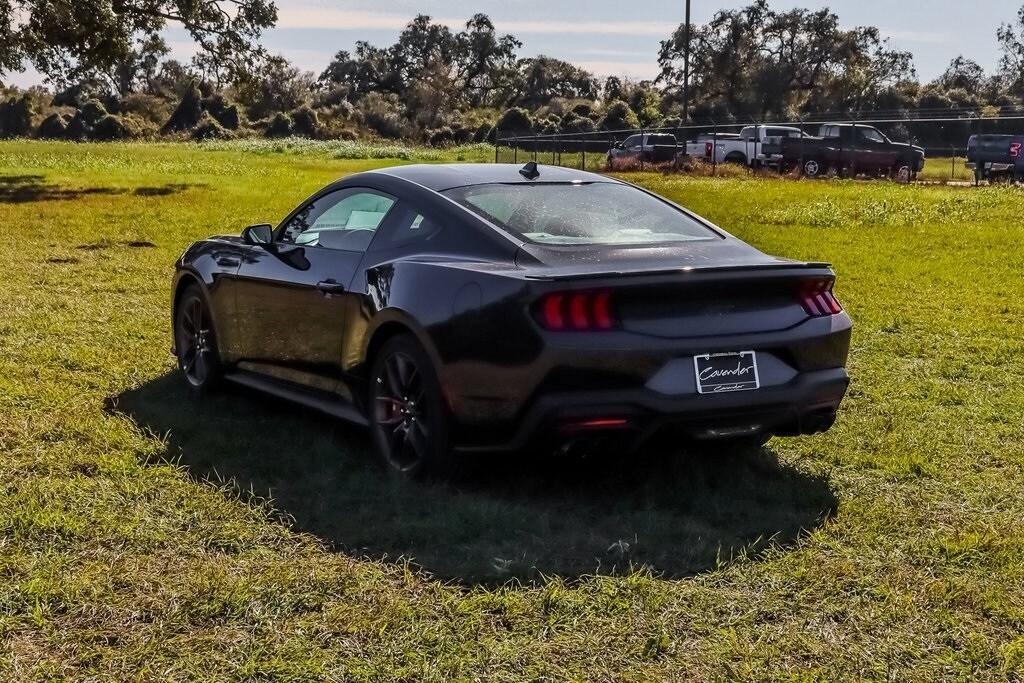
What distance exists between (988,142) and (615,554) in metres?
30.8

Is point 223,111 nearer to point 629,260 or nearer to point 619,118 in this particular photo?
point 619,118

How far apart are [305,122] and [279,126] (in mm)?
2076

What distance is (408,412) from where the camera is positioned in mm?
5480

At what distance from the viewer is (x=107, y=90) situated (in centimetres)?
12244

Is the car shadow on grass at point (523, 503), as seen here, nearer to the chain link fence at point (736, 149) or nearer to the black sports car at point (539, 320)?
the black sports car at point (539, 320)

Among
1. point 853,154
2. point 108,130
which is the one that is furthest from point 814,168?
point 108,130

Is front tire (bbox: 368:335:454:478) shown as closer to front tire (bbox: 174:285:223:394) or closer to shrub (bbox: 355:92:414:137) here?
front tire (bbox: 174:285:223:394)

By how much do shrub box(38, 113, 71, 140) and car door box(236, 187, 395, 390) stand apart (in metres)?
82.5

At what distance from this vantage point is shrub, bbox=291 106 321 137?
85.2 metres

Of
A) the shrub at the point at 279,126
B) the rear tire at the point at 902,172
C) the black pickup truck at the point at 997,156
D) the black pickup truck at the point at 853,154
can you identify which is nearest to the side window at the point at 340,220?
the black pickup truck at the point at 997,156

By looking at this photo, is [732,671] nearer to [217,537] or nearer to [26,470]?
[217,537]

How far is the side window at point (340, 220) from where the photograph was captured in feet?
20.0

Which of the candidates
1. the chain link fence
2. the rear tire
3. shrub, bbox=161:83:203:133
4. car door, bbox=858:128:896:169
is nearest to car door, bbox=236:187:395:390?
Result: the chain link fence

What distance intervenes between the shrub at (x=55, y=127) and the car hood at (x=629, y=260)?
84453mm
